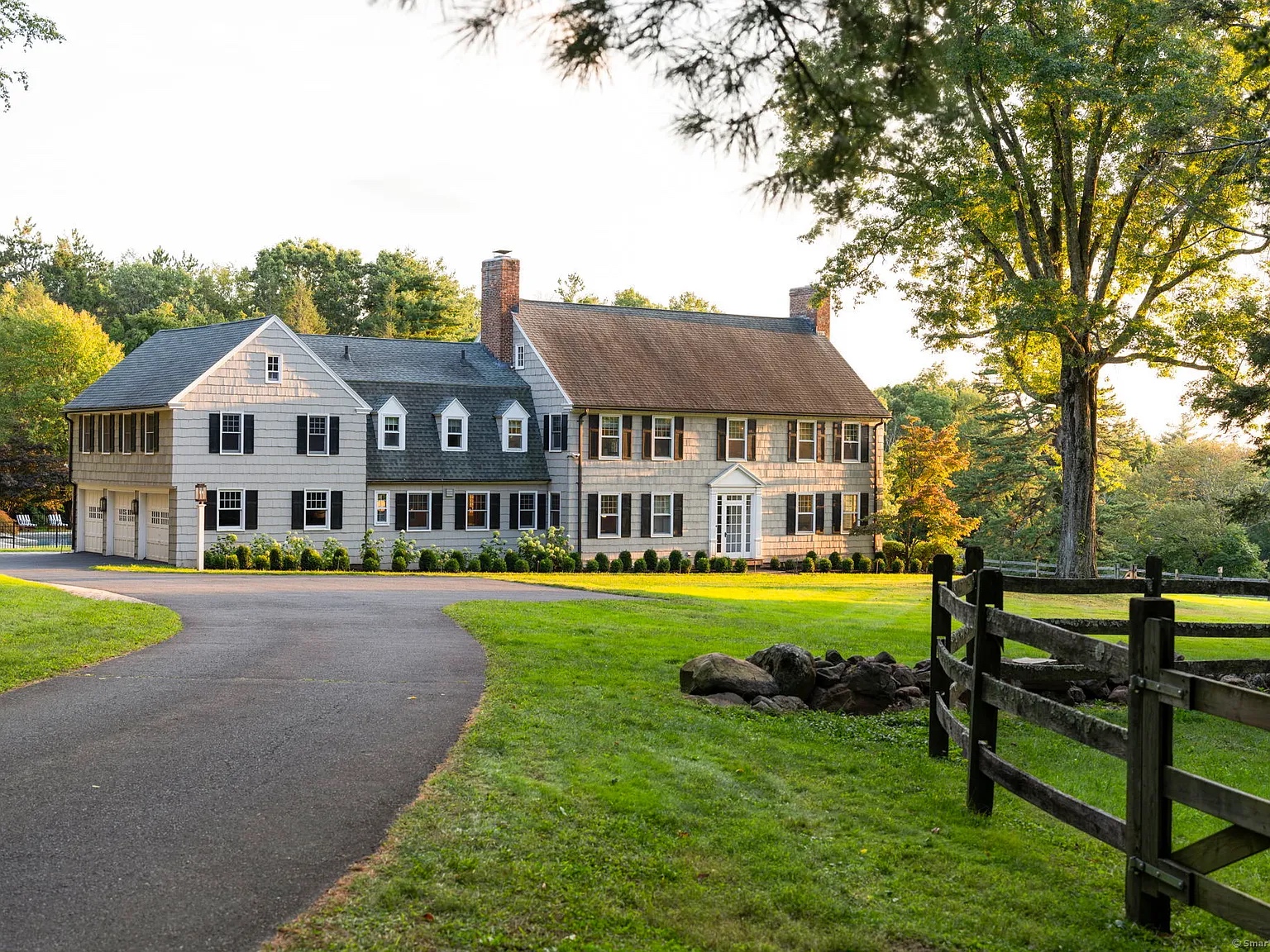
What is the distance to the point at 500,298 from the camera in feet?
154

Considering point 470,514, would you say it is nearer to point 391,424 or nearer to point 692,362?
point 391,424

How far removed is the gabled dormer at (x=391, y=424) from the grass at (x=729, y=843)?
2959 cm

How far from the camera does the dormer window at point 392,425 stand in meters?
41.7

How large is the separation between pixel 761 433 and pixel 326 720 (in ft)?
124

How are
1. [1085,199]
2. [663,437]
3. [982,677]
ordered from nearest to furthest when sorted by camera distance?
[982,677], [1085,199], [663,437]

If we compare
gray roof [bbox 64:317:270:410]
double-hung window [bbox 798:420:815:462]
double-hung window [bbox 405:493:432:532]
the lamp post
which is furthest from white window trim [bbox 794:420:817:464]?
the lamp post

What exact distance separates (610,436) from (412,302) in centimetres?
3049

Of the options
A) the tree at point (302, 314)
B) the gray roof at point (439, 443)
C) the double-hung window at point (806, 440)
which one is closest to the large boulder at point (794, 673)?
the gray roof at point (439, 443)

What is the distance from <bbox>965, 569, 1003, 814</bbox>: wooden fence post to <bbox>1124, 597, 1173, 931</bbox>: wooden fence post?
1872 mm

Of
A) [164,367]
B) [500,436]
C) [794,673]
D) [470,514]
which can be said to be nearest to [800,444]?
[500,436]

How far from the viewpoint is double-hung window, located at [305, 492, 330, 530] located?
39.8 metres

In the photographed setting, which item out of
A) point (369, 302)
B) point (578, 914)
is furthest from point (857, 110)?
point (369, 302)

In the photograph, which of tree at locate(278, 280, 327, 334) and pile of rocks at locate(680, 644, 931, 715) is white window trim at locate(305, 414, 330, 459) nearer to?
tree at locate(278, 280, 327, 334)

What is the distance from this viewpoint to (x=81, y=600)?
21.0 meters
